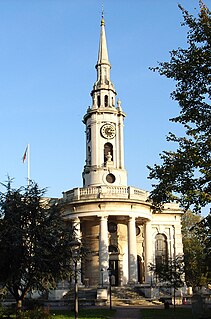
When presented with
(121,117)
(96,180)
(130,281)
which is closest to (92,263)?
(130,281)

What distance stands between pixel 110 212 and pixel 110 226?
16.4ft

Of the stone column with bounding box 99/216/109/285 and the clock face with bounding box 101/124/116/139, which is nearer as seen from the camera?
the stone column with bounding box 99/216/109/285

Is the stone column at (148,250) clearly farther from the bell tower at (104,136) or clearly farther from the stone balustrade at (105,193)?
the bell tower at (104,136)

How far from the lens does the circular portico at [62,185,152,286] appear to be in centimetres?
4997

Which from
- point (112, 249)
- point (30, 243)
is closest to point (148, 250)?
point (112, 249)

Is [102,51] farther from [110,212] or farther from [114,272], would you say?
[114,272]

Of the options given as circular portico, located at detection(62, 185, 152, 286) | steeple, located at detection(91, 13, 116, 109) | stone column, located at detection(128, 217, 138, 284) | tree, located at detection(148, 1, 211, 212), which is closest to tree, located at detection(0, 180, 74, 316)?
tree, located at detection(148, 1, 211, 212)

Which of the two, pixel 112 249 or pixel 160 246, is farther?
pixel 160 246

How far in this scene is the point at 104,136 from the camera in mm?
57406

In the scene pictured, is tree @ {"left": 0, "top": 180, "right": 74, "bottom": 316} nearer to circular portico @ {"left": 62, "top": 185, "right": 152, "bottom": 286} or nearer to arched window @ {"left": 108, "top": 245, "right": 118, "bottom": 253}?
circular portico @ {"left": 62, "top": 185, "right": 152, "bottom": 286}

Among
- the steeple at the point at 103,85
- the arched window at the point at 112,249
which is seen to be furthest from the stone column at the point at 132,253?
the steeple at the point at 103,85

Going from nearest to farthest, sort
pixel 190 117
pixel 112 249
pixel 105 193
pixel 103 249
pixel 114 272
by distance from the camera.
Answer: pixel 190 117 < pixel 103 249 < pixel 105 193 < pixel 114 272 < pixel 112 249

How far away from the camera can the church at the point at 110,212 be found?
165ft

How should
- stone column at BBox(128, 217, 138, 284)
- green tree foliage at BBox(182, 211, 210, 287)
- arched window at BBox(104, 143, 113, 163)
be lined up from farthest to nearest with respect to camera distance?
green tree foliage at BBox(182, 211, 210, 287) < arched window at BBox(104, 143, 113, 163) < stone column at BBox(128, 217, 138, 284)
